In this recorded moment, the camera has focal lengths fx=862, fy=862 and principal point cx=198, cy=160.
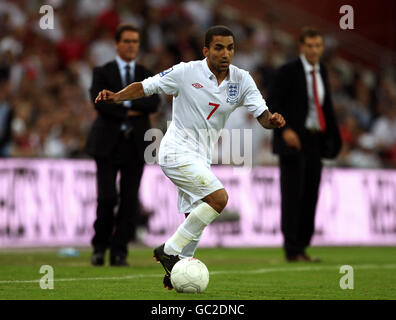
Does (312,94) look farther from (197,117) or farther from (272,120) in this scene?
(197,117)

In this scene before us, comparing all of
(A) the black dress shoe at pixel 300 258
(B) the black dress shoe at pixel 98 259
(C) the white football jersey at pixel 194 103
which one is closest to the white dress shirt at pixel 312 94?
(A) the black dress shoe at pixel 300 258

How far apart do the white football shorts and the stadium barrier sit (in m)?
6.38

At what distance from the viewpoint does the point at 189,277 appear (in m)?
7.06

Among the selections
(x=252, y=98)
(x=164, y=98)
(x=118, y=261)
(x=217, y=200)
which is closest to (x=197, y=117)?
(x=252, y=98)

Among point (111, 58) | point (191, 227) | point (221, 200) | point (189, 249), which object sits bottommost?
point (189, 249)

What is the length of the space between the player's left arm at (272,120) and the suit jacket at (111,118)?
274 cm

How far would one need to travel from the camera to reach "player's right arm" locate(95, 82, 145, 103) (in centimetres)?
737

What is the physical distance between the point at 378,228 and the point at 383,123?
13.9 ft

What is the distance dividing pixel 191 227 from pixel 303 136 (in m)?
4.40

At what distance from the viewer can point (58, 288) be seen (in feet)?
24.3

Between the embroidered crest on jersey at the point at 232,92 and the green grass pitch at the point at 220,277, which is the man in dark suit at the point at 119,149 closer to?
the green grass pitch at the point at 220,277

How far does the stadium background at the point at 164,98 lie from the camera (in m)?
13.8

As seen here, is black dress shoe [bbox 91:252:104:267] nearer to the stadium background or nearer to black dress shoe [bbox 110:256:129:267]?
black dress shoe [bbox 110:256:129:267]
